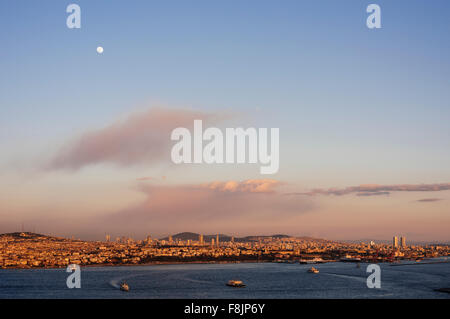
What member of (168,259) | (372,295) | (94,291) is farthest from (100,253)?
(372,295)

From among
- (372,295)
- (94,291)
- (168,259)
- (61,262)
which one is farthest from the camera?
(168,259)
